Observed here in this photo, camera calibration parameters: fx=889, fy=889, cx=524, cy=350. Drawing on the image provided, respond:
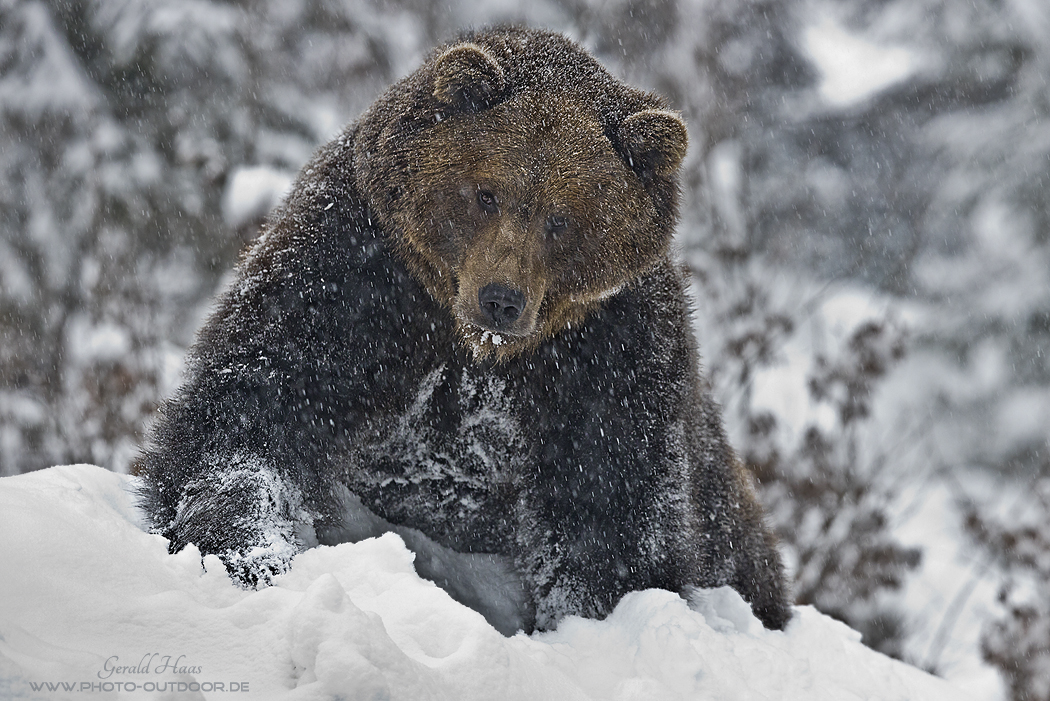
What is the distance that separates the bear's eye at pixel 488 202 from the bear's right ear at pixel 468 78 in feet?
1.03

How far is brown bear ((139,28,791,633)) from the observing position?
9.97 feet

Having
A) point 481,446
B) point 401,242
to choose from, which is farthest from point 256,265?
point 481,446

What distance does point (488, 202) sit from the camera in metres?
3.25

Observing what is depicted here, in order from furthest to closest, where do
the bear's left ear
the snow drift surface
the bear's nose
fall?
1. the bear's left ear
2. the bear's nose
3. the snow drift surface

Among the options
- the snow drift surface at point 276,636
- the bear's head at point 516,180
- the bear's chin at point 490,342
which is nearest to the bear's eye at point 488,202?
the bear's head at point 516,180

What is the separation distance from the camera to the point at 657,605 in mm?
3035

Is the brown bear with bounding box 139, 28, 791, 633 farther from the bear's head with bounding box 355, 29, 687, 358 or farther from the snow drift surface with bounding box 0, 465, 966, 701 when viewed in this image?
the snow drift surface with bounding box 0, 465, 966, 701

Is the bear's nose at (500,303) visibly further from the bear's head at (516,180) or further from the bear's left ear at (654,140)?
the bear's left ear at (654,140)

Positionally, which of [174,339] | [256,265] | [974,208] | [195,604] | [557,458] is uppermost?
[974,208]

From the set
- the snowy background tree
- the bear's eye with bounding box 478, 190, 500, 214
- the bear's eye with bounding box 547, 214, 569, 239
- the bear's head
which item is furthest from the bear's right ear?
the snowy background tree

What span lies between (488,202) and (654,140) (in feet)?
2.15

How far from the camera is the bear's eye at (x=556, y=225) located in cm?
326

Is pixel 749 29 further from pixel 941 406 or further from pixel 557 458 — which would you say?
pixel 557 458

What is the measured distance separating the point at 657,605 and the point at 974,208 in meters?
11.3
